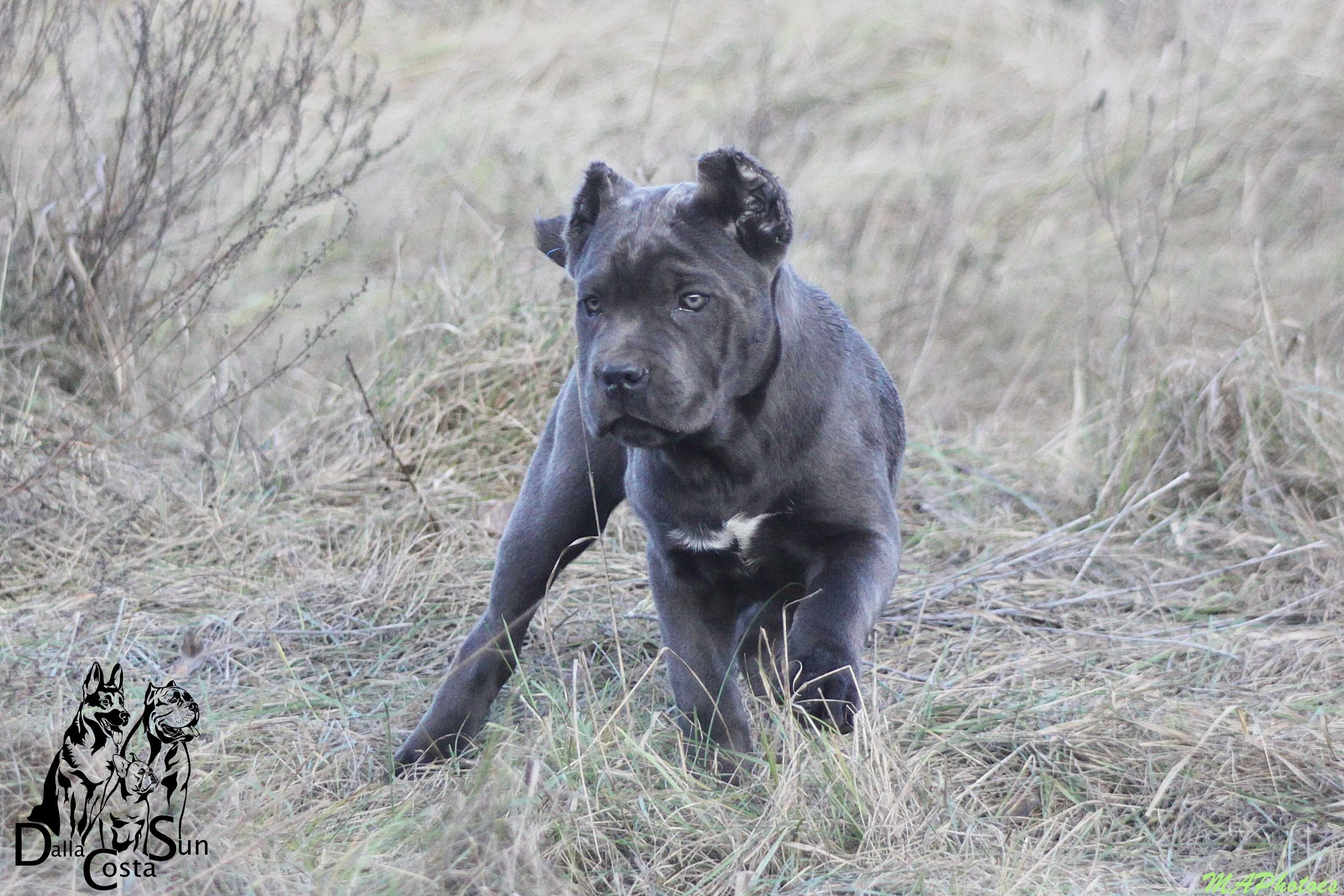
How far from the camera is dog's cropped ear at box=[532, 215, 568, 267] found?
434 centimetres

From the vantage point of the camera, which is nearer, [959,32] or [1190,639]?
[1190,639]

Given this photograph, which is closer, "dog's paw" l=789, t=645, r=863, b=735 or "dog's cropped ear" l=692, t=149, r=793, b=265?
"dog's paw" l=789, t=645, r=863, b=735

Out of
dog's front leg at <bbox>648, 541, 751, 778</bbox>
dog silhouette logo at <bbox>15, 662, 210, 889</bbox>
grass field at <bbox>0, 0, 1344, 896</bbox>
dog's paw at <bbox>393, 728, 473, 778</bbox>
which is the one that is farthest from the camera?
dog's paw at <bbox>393, 728, 473, 778</bbox>

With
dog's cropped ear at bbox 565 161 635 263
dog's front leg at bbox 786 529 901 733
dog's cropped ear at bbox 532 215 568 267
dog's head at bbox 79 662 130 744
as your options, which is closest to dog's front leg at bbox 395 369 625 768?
dog's cropped ear at bbox 532 215 568 267

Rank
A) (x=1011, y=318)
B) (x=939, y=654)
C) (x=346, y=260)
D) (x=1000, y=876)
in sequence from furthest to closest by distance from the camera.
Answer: (x=346, y=260) < (x=1011, y=318) < (x=939, y=654) < (x=1000, y=876)

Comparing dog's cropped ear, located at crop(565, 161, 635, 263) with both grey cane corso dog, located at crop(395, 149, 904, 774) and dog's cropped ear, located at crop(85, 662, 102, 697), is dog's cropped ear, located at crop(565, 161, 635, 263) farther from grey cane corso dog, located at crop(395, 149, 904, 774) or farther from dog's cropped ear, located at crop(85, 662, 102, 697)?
dog's cropped ear, located at crop(85, 662, 102, 697)

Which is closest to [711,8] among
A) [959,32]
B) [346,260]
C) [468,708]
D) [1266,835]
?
[959,32]

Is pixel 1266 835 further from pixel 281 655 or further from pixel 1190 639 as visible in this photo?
pixel 281 655

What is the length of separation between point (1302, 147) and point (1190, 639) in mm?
7119

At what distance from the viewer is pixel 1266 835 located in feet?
11.1

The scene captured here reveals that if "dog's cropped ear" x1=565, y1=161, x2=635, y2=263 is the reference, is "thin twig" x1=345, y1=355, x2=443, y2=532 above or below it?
below

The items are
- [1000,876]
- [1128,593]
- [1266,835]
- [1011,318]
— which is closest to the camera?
[1000,876]

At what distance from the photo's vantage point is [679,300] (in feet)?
11.8

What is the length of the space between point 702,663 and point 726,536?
0.36 meters
